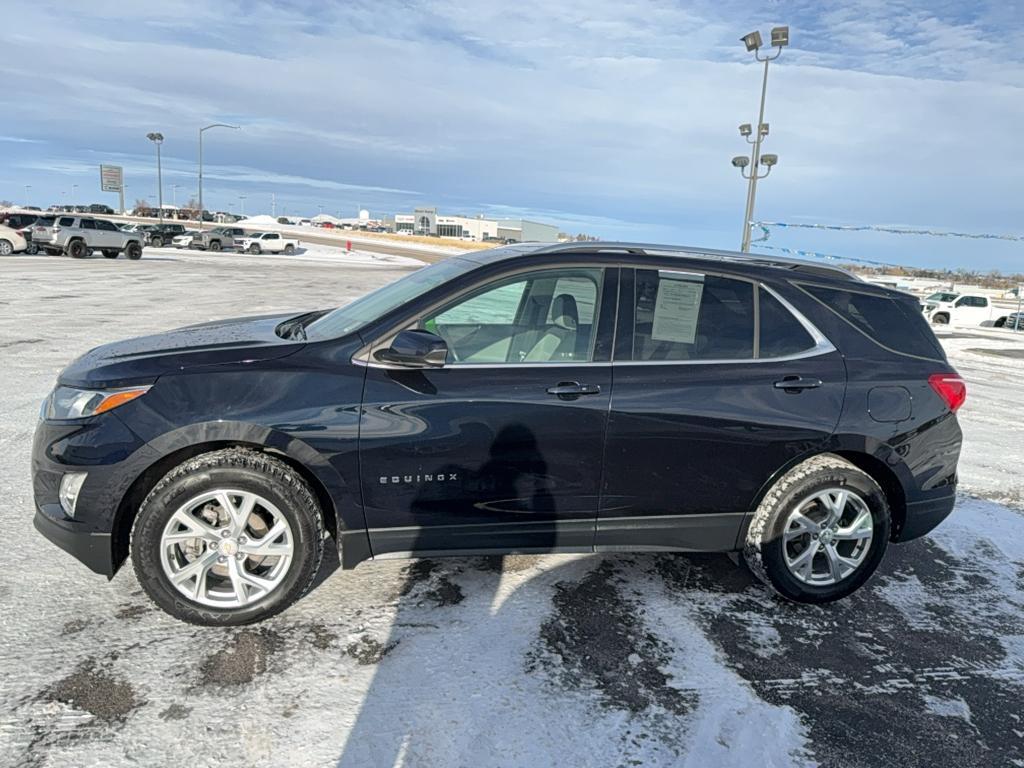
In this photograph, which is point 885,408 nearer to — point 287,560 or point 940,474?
point 940,474

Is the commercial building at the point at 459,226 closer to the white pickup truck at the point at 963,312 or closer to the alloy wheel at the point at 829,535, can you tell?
the white pickup truck at the point at 963,312

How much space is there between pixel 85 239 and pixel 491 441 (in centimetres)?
3125

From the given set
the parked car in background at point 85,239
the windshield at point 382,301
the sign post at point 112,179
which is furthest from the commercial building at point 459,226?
the windshield at point 382,301

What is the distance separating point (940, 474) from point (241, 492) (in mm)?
3515

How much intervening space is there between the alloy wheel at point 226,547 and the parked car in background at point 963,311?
27.0 meters

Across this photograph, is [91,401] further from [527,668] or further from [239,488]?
[527,668]

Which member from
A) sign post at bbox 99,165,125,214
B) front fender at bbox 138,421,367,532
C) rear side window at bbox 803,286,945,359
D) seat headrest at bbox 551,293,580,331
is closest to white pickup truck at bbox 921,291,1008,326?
rear side window at bbox 803,286,945,359

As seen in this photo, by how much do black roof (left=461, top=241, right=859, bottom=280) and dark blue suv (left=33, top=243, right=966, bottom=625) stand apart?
2cm

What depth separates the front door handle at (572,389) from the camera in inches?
125

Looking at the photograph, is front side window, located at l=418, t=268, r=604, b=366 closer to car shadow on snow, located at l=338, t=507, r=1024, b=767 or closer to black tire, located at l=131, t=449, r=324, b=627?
black tire, located at l=131, t=449, r=324, b=627

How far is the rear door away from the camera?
330 centimetres

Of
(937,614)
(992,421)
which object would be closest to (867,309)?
(937,614)

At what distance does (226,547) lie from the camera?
303 centimetres

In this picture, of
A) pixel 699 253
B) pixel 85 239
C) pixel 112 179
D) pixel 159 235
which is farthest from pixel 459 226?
pixel 699 253
